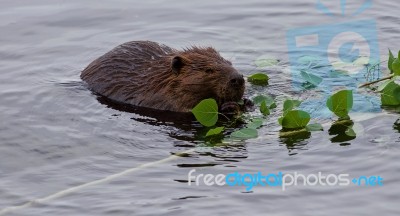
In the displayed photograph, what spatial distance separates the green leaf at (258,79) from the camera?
27.7 feet

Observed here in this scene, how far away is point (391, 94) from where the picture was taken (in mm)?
7527

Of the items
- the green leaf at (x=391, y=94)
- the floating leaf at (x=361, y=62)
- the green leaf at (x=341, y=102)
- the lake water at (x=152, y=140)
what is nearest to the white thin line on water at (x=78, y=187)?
the lake water at (x=152, y=140)

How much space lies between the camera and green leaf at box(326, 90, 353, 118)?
7215 millimetres

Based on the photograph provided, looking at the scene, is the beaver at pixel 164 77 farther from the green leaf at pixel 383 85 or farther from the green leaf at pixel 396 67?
the green leaf at pixel 396 67

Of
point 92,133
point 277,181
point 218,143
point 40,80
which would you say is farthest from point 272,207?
point 40,80

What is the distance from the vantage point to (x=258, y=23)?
10.4 m

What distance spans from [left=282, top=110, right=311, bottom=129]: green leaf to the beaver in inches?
27.6

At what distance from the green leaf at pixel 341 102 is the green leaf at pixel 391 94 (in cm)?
44

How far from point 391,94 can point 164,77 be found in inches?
80.8

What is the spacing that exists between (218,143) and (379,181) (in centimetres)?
142

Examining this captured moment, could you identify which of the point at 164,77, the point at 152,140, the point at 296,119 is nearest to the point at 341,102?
the point at 296,119

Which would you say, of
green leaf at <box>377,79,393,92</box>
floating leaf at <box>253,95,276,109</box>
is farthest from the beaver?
green leaf at <box>377,79,393,92</box>

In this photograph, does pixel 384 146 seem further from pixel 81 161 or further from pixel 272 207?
pixel 81 161

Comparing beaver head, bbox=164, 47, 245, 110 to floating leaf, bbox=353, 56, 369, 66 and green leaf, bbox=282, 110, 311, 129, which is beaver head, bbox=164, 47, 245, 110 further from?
floating leaf, bbox=353, 56, 369, 66
